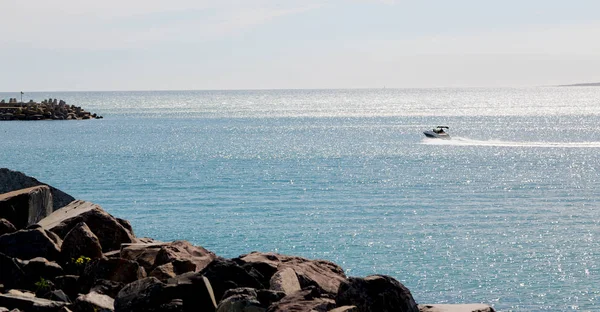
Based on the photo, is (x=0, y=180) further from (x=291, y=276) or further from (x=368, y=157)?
(x=368, y=157)

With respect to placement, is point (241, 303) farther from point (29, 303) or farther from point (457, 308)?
point (29, 303)

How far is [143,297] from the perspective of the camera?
431 inches

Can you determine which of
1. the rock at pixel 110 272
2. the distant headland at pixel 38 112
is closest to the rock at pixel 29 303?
the rock at pixel 110 272

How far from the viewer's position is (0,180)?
57.1 feet

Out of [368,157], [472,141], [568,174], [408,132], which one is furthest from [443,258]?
[408,132]

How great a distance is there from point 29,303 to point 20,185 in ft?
21.9

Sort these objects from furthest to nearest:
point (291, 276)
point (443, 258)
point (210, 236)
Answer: point (210, 236) < point (443, 258) < point (291, 276)

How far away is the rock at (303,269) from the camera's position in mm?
12469

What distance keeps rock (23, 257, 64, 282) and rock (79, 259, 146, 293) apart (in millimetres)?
609

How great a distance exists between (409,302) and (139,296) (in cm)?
341

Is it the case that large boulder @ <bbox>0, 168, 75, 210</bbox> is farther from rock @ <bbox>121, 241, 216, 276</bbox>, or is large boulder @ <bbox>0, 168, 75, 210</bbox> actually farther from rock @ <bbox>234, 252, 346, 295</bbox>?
rock @ <bbox>234, 252, 346, 295</bbox>

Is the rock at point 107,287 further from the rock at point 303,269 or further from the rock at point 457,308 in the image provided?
the rock at point 457,308

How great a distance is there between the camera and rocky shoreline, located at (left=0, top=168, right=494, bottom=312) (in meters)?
10.6

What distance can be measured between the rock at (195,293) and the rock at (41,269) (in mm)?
2822
